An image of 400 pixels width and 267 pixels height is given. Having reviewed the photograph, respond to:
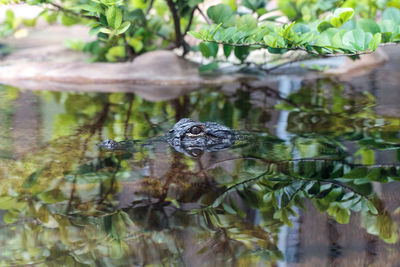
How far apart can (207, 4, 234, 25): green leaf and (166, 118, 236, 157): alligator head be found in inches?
32.2

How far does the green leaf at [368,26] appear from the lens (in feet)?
7.82

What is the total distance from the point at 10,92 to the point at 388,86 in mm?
3175

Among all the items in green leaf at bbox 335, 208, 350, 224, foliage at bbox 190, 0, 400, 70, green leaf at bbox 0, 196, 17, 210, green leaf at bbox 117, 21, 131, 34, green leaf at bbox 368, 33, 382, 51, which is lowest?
green leaf at bbox 335, 208, 350, 224

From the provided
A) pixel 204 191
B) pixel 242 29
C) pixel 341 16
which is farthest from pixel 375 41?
pixel 204 191

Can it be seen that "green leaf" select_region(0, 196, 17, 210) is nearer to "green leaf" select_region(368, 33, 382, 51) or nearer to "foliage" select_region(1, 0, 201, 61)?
"green leaf" select_region(368, 33, 382, 51)

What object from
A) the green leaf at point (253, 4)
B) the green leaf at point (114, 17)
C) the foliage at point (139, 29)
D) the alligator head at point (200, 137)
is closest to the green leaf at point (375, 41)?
the alligator head at point (200, 137)

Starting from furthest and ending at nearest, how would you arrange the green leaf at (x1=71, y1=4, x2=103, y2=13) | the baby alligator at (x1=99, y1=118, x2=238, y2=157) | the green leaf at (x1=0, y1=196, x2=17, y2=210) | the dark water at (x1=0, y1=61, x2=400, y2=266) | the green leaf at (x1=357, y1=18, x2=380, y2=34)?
the baby alligator at (x1=99, y1=118, x2=238, y2=157), the green leaf at (x1=71, y1=4, x2=103, y2=13), the green leaf at (x1=357, y1=18, x2=380, y2=34), the green leaf at (x1=0, y1=196, x2=17, y2=210), the dark water at (x1=0, y1=61, x2=400, y2=266)

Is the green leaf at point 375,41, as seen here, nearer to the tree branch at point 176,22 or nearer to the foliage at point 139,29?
the foliage at point 139,29

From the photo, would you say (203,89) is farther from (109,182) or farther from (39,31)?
(39,31)

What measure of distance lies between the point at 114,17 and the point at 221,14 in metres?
0.87

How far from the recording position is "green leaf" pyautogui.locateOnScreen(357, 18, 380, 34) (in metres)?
2.38

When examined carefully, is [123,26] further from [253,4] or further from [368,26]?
[253,4]

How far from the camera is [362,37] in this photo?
222cm

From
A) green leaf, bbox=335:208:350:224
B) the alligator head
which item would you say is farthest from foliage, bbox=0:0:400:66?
green leaf, bbox=335:208:350:224
